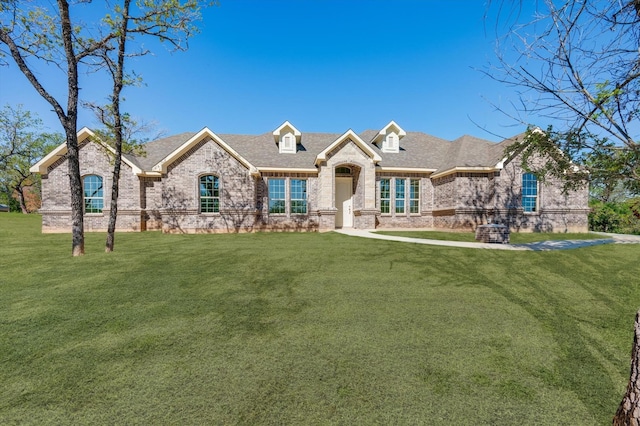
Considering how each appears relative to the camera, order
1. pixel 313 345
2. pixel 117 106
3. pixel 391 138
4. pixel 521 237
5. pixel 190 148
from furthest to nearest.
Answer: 1. pixel 391 138
2. pixel 190 148
3. pixel 521 237
4. pixel 117 106
5. pixel 313 345

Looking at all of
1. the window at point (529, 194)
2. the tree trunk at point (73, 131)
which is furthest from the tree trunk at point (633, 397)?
the window at point (529, 194)

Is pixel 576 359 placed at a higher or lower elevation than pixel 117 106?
lower

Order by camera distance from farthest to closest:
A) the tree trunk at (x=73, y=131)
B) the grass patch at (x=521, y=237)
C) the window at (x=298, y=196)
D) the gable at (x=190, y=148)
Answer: the window at (x=298, y=196) < the gable at (x=190, y=148) < the grass patch at (x=521, y=237) < the tree trunk at (x=73, y=131)

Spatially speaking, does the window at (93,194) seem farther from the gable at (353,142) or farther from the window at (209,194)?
the gable at (353,142)

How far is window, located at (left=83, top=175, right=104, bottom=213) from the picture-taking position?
16031mm

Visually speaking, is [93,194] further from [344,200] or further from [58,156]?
[344,200]

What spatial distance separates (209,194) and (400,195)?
497 inches

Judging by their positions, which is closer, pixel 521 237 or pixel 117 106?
pixel 117 106

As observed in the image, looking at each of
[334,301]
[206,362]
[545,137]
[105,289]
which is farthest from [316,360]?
[545,137]

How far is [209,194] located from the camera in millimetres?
15891

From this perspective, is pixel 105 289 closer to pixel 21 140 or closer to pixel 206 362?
pixel 206 362

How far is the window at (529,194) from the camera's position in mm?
16344

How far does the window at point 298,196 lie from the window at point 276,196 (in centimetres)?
66

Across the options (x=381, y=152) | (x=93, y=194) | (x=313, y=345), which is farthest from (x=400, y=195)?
(x=93, y=194)
